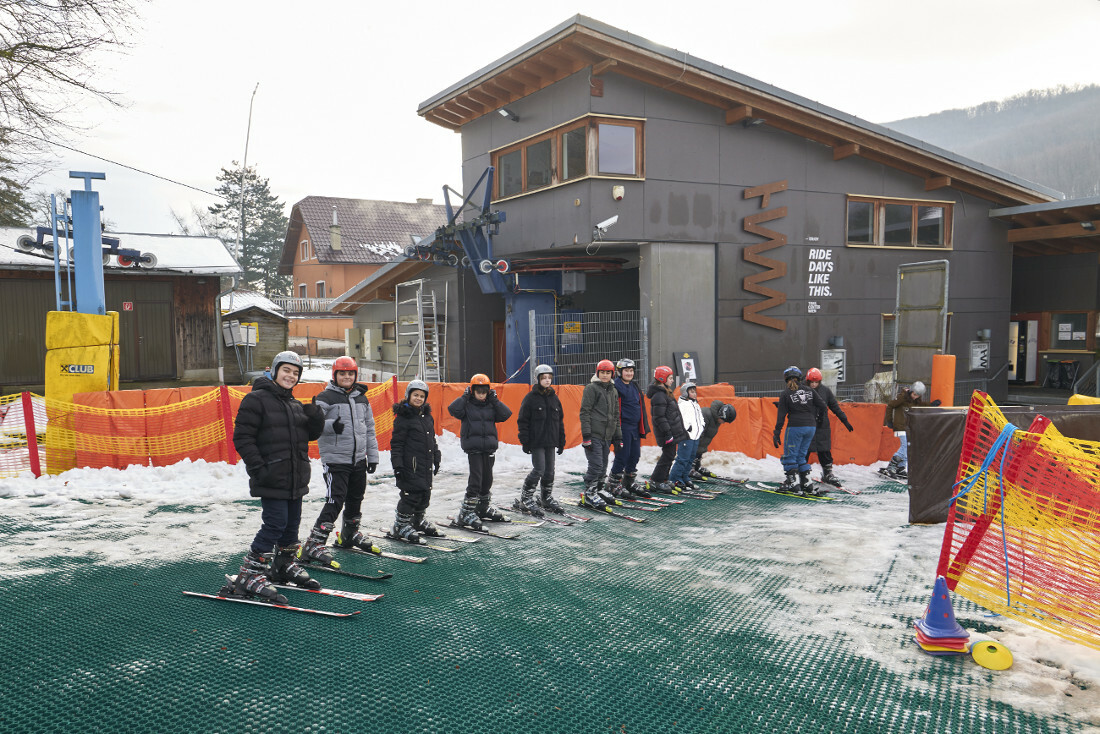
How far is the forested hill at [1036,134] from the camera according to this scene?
3760 inches

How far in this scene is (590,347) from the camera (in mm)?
15781

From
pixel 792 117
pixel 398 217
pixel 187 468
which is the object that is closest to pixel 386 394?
pixel 187 468

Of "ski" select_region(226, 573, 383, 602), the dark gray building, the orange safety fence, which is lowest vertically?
"ski" select_region(226, 573, 383, 602)

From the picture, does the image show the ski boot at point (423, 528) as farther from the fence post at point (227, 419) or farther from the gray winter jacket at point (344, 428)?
the fence post at point (227, 419)

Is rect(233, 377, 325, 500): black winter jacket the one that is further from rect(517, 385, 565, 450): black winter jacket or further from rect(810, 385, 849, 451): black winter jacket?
rect(810, 385, 849, 451): black winter jacket

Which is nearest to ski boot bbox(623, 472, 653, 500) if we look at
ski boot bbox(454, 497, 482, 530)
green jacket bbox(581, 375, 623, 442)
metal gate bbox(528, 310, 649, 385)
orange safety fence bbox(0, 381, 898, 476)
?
green jacket bbox(581, 375, 623, 442)

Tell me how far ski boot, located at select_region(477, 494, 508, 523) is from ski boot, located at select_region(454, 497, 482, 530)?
4.2 inches

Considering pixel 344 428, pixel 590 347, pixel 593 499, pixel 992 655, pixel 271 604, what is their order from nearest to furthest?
pixel 992 655 → pixel 271 604 → pixel 344 428 → pixel 593 499 → pixel 590 347

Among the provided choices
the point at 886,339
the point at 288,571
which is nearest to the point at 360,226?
the point at 886,339

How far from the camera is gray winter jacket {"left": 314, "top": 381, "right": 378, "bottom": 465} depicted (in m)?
6.30

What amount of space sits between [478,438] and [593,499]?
2023 millimetres

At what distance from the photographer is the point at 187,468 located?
399 inches

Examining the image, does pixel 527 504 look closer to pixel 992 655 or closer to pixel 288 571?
pixel 288 571

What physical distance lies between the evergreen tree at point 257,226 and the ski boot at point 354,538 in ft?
190
